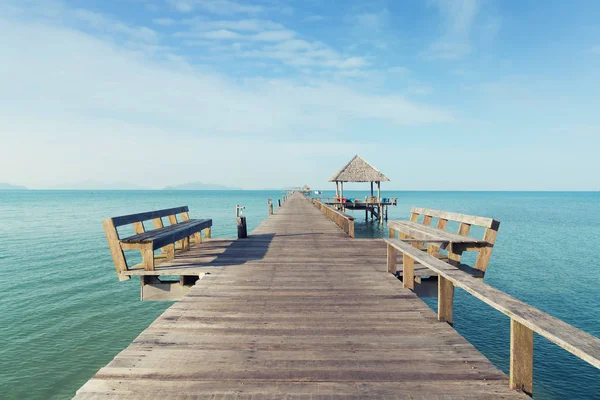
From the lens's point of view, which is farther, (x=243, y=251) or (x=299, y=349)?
(x=243, y=251)

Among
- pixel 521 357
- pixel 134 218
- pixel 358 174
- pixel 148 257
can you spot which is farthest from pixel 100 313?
pixel 358 174

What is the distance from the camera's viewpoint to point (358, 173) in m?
38.2

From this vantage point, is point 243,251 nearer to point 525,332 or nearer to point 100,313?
point 100,313

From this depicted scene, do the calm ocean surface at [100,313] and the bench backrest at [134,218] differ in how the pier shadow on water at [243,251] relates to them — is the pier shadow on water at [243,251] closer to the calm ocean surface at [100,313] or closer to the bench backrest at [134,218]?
the bench backrest at [134,218]

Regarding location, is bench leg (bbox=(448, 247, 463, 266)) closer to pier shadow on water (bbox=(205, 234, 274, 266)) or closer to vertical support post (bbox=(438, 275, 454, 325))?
vertical support post (bbox=(438, 275, 454, 325))

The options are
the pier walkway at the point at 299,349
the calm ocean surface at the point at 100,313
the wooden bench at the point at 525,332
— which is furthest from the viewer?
the calm ocean surface at the point at 100,313

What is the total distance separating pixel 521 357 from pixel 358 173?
35.8 metres

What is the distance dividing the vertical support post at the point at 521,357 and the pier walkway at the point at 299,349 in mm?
110

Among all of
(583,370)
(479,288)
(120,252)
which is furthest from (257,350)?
(583,370)

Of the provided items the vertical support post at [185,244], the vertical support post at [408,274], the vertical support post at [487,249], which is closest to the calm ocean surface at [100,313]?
the vertical support post at [185,244]

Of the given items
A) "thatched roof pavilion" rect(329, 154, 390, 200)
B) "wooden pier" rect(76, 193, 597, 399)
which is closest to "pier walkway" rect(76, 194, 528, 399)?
"wooden pier" rect(76, 193, 597, 399)

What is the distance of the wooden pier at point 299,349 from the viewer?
9.94 feet

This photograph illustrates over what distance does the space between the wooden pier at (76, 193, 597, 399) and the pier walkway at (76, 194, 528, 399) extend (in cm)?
1

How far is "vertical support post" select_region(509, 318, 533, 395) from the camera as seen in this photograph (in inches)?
113
